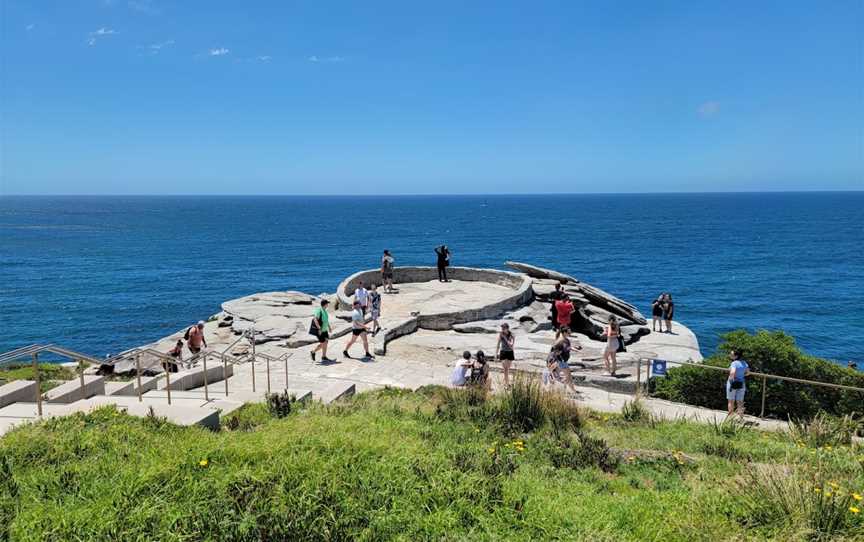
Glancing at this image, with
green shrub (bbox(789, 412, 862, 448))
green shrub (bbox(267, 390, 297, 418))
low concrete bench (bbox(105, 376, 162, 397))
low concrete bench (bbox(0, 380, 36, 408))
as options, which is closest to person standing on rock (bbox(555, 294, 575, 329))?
green shrub (bbox(789, 412, 862, 448))

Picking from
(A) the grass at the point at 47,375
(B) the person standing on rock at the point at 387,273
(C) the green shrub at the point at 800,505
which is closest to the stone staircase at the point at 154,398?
(A) the grass at the point at 47,375

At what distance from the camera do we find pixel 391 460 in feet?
18.4

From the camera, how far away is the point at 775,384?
41.4 feet

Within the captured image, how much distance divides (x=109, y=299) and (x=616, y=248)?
6124cm

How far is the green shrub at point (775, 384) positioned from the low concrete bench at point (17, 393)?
12.1 m

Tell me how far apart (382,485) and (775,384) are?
11051 millimetres

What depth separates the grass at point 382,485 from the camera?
454cm

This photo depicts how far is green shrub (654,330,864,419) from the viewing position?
40.8 feet

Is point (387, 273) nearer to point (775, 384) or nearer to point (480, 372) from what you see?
point (480, 372)

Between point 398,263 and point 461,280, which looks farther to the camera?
point 398,263

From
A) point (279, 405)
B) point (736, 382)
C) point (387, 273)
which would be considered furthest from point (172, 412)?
point (387, 273)

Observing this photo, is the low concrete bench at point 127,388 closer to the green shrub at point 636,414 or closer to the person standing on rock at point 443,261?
the green shrub at point 636,414

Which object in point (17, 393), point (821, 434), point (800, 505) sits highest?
point (800, 505)

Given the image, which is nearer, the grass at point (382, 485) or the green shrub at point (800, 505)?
the grass at point (382, 485)
